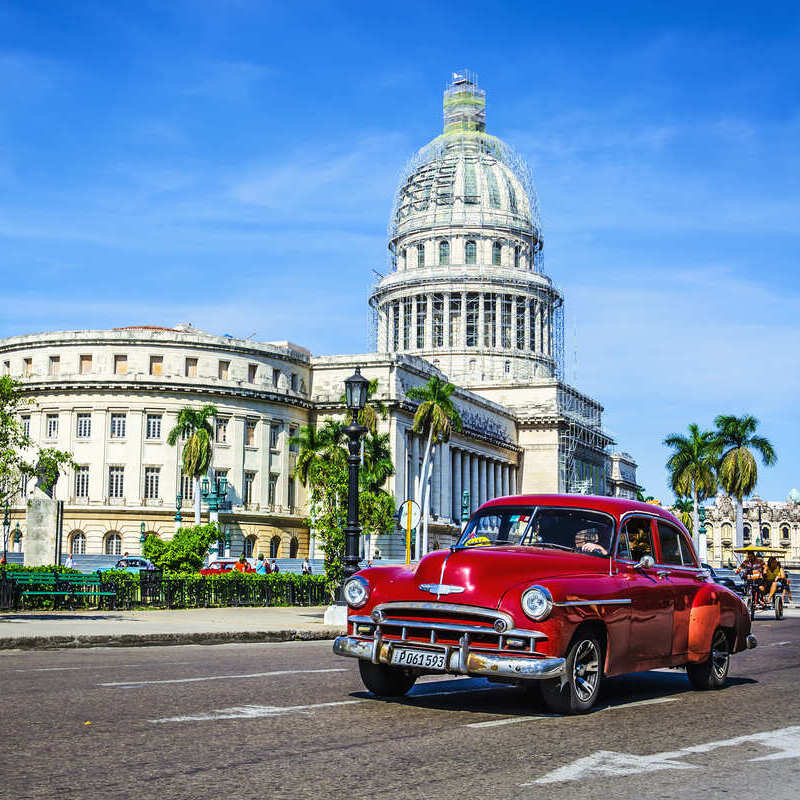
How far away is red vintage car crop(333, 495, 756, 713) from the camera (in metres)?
8.83

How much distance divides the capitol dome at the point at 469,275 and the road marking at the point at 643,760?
10509 cm

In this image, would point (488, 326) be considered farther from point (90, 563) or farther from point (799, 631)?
point (799, 631)

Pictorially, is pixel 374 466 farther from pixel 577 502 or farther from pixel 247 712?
pixel 247 712

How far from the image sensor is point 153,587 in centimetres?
2953

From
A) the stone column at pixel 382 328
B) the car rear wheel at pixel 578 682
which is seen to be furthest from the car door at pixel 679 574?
the stone column at pixel 382 328

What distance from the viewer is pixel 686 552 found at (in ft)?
38.3

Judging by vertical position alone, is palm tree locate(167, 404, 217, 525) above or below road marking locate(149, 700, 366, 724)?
above

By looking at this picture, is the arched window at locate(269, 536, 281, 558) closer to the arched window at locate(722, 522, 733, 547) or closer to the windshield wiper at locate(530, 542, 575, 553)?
A: the windshield wiper at locate(530, 542, 575, 553)

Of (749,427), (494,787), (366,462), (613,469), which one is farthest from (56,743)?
(613,469)

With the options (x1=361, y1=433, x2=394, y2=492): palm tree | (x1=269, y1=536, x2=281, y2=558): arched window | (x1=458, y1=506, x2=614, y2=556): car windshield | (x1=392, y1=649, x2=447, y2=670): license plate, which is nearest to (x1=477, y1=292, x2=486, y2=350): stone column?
(x1=269, y1=536, x2=281, y2=558): arched window

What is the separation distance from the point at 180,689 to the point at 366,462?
51.5 meters

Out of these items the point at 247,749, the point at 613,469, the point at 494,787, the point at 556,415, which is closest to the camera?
the point at 494,787

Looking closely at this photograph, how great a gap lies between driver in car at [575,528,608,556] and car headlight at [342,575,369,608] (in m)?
1.88

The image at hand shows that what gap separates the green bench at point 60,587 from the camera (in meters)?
25.8
